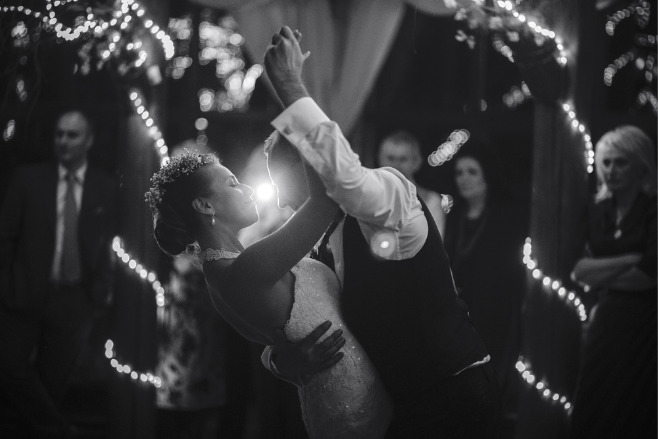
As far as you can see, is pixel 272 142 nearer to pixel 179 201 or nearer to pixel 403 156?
pixel 179 201

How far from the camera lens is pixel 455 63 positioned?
13.1 feet

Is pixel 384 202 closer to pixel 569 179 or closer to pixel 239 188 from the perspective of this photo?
pixel 239 188

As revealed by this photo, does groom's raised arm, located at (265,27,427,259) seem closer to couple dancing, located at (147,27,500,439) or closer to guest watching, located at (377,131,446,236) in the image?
couple dancing, located at (147,27,500,439)

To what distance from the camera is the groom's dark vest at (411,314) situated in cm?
212

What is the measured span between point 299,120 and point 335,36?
1.73 meters

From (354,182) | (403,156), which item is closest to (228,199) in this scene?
(354,182)

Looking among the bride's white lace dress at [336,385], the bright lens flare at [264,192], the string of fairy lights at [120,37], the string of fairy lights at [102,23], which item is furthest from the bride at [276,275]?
the string of fairy lights at [102,23]

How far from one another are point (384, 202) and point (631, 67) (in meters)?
2.47

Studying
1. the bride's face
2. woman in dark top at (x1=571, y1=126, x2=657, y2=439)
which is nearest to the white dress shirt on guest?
the bride's face

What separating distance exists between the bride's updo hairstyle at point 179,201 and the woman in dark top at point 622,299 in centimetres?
179

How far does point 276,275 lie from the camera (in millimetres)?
2150

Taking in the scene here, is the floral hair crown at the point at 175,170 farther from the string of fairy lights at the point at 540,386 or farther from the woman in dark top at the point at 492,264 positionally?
the string of fairy lights at the point at 540,386

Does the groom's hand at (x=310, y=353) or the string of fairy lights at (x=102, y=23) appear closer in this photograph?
the groom's hand at (x=310, y=353)

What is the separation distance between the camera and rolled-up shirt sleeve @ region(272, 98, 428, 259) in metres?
1.92
